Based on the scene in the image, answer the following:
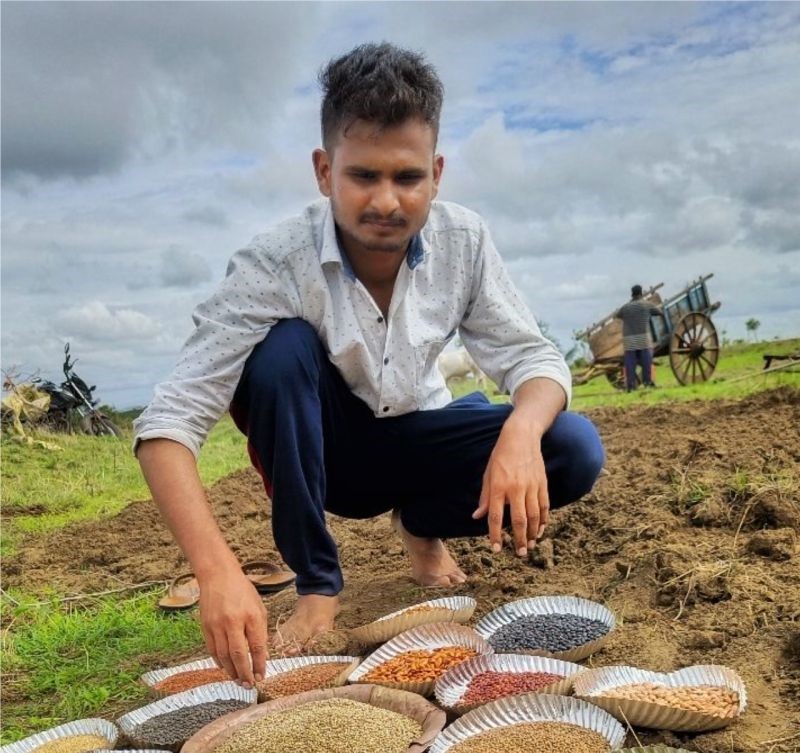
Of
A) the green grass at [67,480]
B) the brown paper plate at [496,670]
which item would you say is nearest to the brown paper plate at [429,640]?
the brown paper plate at [496,670]

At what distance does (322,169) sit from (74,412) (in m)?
5.62

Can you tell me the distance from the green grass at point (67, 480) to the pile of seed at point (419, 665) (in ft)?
14.0

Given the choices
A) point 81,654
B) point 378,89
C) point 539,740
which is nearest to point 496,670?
point 539,740

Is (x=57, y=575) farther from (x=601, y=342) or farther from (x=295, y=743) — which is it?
(x=601, y=342)

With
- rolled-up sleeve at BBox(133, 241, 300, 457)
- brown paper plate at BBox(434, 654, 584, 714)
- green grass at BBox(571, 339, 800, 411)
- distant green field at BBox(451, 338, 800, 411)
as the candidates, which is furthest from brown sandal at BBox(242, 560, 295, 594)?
distant green field at BBox(451, 338, 800, 411)

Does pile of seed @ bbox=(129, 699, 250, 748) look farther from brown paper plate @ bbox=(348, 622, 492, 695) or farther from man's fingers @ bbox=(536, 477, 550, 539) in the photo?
man's fingers @ bbox=(536, 477, 550, 539)

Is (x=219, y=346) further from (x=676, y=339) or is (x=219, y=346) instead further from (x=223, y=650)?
(x=676, y=339)

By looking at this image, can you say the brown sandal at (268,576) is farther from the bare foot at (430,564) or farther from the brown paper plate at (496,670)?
the brown paper plate at (496,670)

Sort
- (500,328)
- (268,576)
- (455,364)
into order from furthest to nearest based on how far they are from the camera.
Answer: (455,364)
(268,576)
(500,328)

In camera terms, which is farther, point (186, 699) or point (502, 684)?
point (186, 699)

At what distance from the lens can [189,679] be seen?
8.23 ft

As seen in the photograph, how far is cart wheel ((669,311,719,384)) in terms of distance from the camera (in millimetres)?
13844

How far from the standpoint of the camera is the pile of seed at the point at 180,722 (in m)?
2.16

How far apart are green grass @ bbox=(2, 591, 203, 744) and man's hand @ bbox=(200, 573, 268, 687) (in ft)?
3.14
